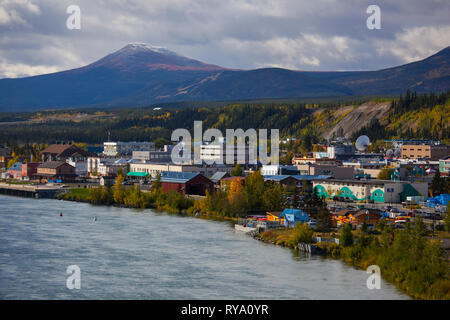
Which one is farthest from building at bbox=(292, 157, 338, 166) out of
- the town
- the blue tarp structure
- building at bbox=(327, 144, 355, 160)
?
the blue tarp structure

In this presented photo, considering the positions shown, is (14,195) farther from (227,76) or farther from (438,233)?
(227,76)

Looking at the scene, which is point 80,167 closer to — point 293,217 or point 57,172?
point 57,172

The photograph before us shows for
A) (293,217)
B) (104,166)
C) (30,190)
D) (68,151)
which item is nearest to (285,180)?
(293,217)

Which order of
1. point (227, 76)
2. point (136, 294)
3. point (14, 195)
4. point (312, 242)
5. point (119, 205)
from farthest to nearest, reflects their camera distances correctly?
point (227, 76)
point (14, 195)
point (119, 205)
point (312, 242)
point (136, 294)

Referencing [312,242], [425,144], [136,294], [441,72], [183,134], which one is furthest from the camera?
[441,72]

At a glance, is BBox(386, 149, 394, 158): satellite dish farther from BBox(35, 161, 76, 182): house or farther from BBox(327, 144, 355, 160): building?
BBox(35, 161, 76, 182): house

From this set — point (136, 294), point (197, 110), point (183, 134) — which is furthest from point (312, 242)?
point (197, 110)
